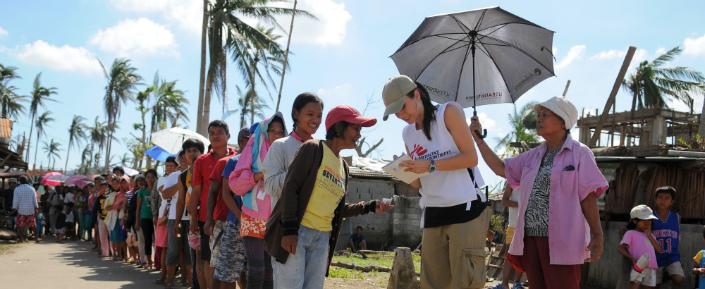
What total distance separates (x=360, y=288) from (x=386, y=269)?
9.72 ft

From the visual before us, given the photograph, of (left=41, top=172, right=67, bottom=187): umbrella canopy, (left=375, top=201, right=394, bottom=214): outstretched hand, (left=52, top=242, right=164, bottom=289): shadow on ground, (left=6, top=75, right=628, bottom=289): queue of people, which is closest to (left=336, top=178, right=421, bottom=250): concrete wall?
(left=52, top=242, right=164, bottom=289): shadow on ground

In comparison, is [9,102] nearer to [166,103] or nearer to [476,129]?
[166,103]

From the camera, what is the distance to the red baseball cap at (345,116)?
3.94 m

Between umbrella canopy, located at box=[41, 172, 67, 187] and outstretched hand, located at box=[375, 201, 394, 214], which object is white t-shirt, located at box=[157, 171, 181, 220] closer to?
outstretched hand, located at box=[375, 201, 394, 214]

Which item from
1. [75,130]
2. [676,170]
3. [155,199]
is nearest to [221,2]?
[155,199]

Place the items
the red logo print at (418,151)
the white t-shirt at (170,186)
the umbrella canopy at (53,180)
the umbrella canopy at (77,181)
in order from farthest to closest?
the umbrella canopy at (53,180) < the umbrella canopy at (77,181) < the white t-shirt at (170,186) < the red logo print at (418,151)

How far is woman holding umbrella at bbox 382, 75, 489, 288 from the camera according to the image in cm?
381

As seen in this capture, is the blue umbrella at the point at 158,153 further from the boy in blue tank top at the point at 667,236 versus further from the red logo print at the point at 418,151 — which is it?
the red logo print at the point at 418,151

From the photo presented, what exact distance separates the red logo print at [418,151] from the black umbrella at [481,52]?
4.94ft

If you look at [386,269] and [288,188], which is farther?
[386,269]

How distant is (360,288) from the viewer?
9320 mm

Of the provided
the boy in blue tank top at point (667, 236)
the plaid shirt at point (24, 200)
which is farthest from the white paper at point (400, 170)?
the plaid shirt at point (24, 200)

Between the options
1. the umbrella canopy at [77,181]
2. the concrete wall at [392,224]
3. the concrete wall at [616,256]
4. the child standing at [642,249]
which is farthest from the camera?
the umbrella canopy at [77,181]

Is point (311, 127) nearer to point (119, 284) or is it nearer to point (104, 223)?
point (119, 284)
